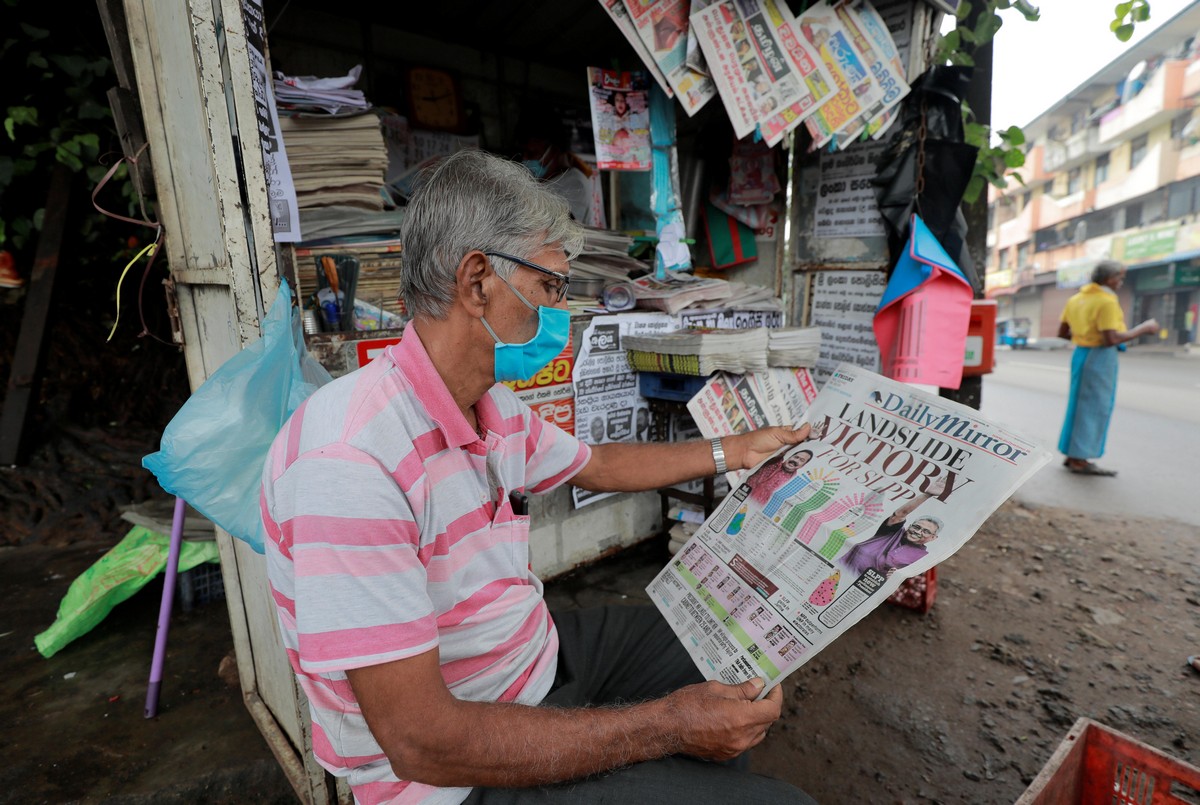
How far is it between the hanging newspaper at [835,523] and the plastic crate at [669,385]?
120cm

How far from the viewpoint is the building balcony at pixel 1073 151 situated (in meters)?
22.8

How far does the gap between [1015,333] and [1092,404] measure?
19.7 m

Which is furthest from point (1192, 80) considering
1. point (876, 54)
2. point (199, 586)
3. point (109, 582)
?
point (109, 582)

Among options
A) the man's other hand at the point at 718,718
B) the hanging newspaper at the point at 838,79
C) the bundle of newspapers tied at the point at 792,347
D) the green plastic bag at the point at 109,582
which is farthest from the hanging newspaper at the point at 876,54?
the green plastic bag at the point at 109,582

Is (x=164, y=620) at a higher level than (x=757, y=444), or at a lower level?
lower

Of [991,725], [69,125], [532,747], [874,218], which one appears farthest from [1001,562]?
[69,125]

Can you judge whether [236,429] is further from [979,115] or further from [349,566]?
[979,115]

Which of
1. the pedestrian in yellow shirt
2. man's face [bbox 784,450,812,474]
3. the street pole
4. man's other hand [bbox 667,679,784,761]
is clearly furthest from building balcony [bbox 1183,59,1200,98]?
man's other hand [bbox 667,679,784,761]

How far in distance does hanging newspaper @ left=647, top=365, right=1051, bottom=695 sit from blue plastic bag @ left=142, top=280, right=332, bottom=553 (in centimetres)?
97

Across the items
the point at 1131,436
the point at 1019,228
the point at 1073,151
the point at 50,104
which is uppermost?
the point at 1073,151

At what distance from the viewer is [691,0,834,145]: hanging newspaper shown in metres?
2.29

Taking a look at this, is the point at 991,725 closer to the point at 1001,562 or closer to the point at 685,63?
the point at 1001,562

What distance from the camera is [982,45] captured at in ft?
8.96

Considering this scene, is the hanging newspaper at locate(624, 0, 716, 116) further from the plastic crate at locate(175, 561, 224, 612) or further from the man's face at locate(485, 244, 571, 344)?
the plastic crate at locate(175, 561, 224, 612)
